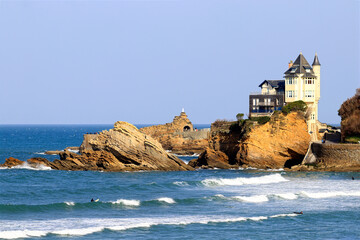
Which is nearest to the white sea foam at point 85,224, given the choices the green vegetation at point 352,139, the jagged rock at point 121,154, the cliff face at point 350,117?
the jagged rock at point 121,154

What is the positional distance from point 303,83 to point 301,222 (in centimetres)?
4212

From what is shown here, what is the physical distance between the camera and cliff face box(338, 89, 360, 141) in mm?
72188

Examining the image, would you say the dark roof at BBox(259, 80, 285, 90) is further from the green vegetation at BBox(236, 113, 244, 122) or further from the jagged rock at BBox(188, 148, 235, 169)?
the jagged rock at BBox(188, 148, 235, 169)

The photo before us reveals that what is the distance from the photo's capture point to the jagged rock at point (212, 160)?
73.2m

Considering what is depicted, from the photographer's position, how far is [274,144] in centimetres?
7038

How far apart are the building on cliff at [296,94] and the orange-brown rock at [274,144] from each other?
7217 mm

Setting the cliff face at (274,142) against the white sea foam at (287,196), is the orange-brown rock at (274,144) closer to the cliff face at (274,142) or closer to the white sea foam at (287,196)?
the cliff face at (274,142)

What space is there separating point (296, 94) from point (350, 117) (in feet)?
27.9

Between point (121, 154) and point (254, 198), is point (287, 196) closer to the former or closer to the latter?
point (254, 198)

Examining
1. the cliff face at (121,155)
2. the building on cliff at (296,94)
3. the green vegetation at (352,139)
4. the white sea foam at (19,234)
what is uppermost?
the building on cliff at (296,94)

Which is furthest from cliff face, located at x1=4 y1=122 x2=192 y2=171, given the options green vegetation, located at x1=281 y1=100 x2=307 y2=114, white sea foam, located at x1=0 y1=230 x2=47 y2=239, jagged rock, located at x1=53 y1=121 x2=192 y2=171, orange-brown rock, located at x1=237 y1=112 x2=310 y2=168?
white sea foam, located at x1=0 y1=230 x2=47 y2=239

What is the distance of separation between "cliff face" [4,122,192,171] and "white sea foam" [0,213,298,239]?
25.6 meters

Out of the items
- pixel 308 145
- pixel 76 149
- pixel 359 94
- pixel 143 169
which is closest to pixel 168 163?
pixel 143 169

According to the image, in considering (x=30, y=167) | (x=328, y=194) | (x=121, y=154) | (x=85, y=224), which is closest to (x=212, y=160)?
(x=121, y=154)
